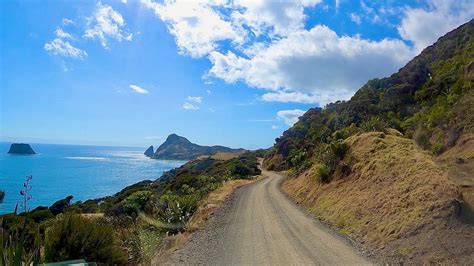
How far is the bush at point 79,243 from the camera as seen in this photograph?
320 inches

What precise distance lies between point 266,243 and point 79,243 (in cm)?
655

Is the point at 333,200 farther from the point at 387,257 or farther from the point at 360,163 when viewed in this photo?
the point at 387,257

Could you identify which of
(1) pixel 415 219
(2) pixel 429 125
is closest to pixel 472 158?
(1) pixel 415 219

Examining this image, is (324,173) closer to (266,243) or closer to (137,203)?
(266,243)

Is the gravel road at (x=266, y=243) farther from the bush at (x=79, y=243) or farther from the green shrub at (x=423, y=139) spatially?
the green shrub at (x=423, y=139)

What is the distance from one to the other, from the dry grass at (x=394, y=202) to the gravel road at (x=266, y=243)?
105cm

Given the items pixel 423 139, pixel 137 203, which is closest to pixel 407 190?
pixel 423 139

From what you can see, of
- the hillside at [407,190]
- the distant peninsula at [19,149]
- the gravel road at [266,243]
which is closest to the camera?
the hillside at [407,190]

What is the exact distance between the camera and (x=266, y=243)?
13.1 metres

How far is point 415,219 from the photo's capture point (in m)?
12.1

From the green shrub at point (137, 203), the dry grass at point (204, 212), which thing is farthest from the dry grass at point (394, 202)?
the green shrub at point (137, 203)

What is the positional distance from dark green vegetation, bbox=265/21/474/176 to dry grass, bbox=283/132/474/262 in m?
2.09

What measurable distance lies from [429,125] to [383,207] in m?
14.5

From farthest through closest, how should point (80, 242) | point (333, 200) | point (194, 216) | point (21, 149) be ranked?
point (21, 149)
point (194, 216)
point (333, 200)
point (80, 242)
